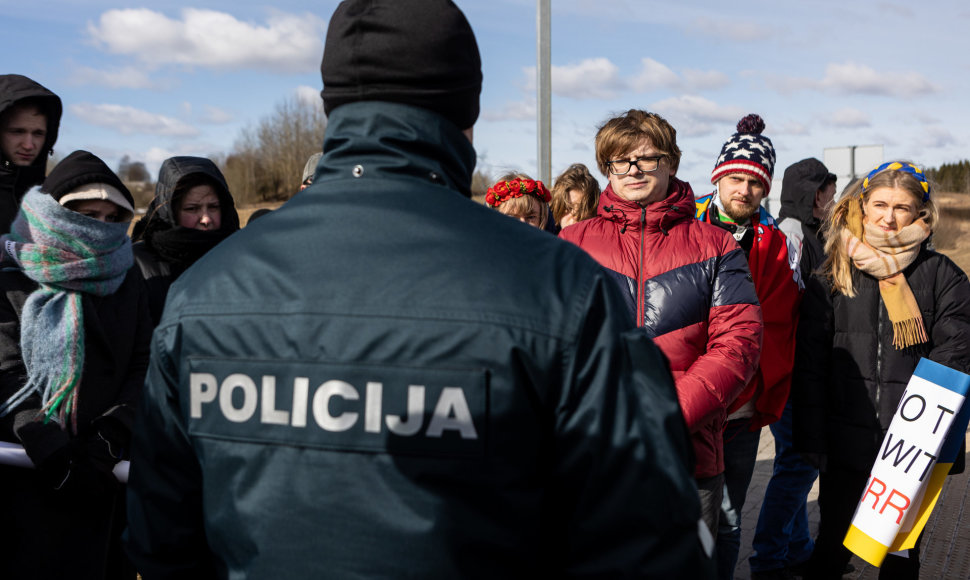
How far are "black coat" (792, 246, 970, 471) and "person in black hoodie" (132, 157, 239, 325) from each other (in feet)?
9.38

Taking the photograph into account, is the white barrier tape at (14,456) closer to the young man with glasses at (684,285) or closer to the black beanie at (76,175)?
the black beanie at (76,175)

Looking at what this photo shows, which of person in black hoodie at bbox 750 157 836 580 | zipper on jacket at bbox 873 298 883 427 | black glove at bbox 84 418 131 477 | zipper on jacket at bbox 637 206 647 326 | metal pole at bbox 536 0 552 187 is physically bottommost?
person in black hoodie at bbox 750 157 836 580

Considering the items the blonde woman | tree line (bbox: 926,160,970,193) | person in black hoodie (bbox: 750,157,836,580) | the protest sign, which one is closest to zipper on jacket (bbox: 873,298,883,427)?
the protest sign

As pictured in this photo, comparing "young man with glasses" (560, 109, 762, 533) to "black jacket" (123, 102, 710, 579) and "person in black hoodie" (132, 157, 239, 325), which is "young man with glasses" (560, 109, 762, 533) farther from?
"person in black hoodie" (132, 157, 239, 325)

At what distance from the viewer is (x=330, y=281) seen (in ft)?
3.81

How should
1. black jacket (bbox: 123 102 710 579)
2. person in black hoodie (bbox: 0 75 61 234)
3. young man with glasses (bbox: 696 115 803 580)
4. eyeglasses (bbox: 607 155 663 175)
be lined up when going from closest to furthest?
black jacket (bbox: 123 102 710 579) → eyeglasses (bbox: 607 155 663 175) → young man with glasses (bbox: 696 115 803 580) → person in black hoodie (bbox: 0 75 61 234)

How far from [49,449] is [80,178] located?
1.05m

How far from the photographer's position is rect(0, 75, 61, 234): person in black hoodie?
3826 millimetres

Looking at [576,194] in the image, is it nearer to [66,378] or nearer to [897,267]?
[897,267]

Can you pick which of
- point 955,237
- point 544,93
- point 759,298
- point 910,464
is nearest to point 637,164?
point 759,298

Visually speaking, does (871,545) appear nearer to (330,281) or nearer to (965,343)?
(965,343)

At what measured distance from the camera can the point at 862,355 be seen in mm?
3400

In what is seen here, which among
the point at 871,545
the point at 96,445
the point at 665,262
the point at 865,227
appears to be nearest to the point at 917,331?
the point at 865,227

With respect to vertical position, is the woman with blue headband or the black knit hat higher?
the black knit hat
